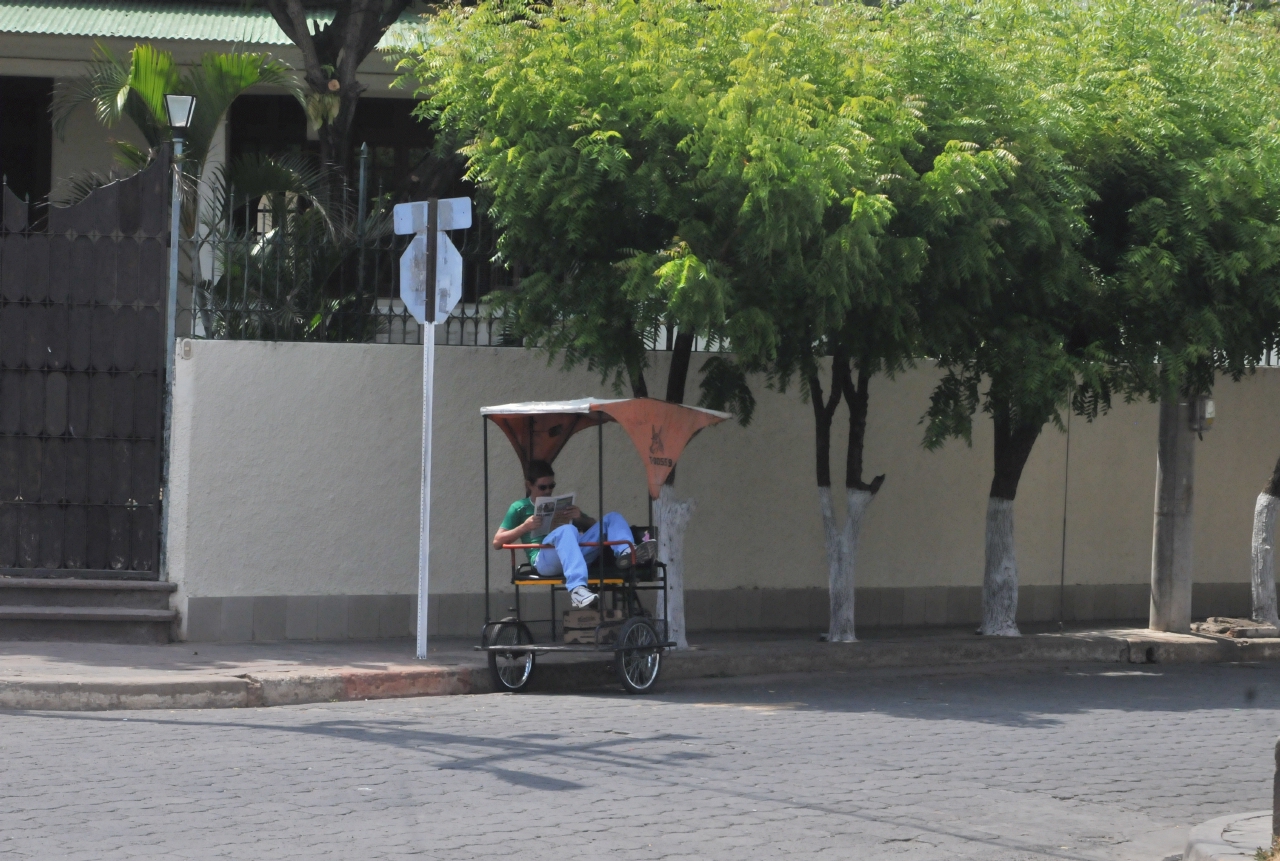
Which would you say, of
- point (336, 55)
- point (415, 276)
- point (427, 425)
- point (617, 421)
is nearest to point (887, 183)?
point (617, 421)

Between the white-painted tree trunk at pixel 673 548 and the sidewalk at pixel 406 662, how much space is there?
278 millimetres

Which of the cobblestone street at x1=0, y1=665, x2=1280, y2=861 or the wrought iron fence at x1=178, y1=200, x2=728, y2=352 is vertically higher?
the wrought iron fence at x1=178, y1=200, x2=728, y2=352

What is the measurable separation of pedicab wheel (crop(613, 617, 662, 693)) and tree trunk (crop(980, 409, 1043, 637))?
12.8ft

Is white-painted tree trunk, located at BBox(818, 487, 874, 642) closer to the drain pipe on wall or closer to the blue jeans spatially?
the blue jeans

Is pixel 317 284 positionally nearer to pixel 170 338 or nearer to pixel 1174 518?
pixel 170 338

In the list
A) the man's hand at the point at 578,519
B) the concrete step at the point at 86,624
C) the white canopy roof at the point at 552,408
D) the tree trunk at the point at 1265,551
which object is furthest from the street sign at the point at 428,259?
the tree trunk at the point at 1265,551

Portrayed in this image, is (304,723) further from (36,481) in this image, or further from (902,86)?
(902,86)

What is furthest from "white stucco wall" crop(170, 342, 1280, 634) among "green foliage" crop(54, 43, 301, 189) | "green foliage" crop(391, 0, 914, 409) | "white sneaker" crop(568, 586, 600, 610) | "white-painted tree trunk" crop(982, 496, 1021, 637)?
"green foliage" crop(54, 43, 301, 189)

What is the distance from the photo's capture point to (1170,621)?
13609 millimetres

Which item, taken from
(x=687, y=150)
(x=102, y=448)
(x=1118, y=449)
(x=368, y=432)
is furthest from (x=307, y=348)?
(x=1118, y=449)

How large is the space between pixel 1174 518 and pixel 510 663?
256 inches

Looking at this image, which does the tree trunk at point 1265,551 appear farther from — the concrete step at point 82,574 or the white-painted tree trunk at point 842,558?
the concrete step at point 82,574

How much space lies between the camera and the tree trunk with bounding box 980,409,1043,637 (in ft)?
42.4

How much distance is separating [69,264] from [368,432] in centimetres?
250
